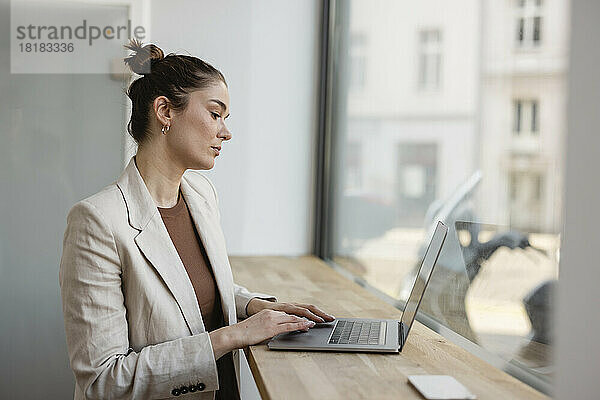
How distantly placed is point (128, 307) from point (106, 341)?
10 cm

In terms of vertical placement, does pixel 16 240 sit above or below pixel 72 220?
below

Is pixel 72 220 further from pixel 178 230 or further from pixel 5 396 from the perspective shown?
pixel 5 396

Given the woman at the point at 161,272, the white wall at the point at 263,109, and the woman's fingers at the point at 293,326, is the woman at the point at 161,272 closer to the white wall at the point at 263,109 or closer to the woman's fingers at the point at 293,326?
the woman's fingers at the point at 293,326

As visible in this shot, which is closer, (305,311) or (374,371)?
(374,371)

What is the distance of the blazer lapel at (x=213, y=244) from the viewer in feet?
5.56

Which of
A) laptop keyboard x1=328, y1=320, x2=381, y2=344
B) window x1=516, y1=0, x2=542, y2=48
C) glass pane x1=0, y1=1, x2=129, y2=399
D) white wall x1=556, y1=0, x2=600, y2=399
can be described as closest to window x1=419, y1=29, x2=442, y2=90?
window x1=516, y1=0, x2=542, y2=48

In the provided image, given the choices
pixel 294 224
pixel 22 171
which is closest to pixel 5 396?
pixel 22 171

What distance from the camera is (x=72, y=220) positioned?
1.46 metres

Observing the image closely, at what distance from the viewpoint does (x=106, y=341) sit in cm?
140

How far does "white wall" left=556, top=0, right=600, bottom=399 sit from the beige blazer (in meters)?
0.68

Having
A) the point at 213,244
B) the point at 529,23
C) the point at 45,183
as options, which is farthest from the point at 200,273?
the point at 45,183

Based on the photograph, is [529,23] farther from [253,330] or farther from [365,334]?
[253,330]

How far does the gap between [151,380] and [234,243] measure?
5.30 feet

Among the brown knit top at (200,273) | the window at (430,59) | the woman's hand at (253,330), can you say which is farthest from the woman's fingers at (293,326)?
the window at (430,59)
